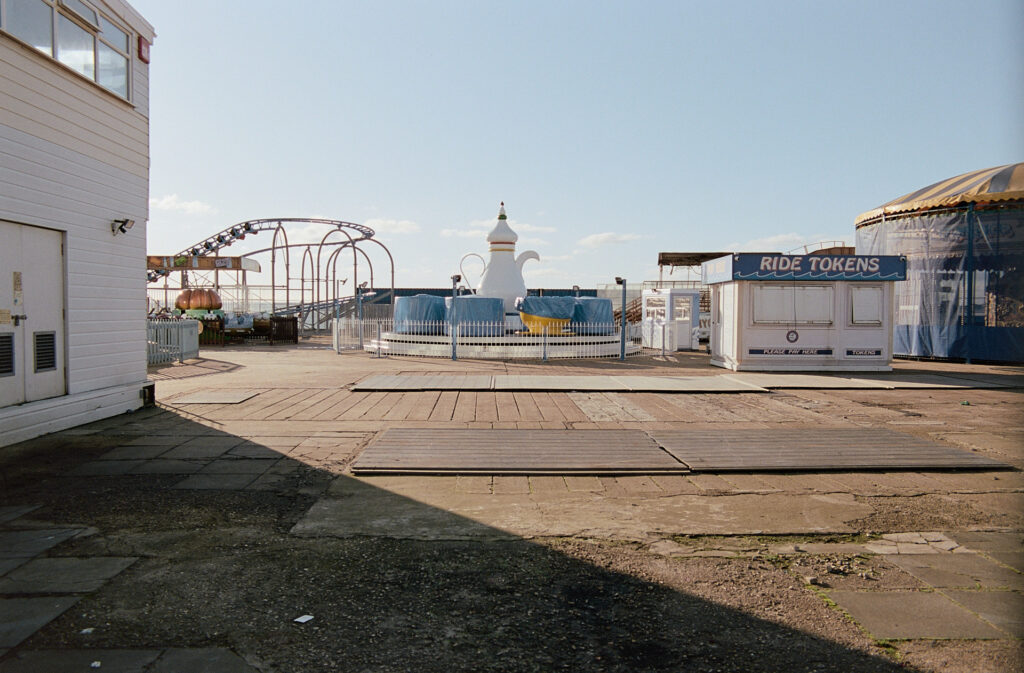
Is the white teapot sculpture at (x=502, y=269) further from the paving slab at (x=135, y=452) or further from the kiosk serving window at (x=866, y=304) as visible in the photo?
the paving slab at (x=135, y=452)

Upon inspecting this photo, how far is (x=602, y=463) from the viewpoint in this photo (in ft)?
21.9

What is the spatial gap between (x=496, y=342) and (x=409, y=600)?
16811mm

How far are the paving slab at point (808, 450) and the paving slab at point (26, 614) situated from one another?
5.22 meters

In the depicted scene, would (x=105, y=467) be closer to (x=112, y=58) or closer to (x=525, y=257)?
(x=112, y=58)

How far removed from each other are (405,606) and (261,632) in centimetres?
73

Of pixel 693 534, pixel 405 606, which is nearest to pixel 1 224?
pixel 405 606

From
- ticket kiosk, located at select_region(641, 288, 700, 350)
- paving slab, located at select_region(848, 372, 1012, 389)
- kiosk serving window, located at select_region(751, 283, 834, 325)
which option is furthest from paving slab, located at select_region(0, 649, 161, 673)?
ticket kiosk, located at select_region(641, 288, 700, 350)

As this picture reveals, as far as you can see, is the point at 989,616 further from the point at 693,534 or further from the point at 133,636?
the point at 133,636

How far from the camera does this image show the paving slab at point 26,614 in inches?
124

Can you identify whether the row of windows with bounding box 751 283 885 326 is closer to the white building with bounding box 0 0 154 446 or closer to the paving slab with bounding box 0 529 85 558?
the white building with bounding box 0 0 154 446

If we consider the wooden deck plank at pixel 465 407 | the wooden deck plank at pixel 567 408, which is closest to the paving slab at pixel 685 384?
the wooden deck plank at pixel 567 408

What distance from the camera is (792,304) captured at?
633 inches

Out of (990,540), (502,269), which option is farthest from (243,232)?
(990,540)

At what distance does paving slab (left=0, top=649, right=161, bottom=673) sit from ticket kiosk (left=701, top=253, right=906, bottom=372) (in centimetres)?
1499
